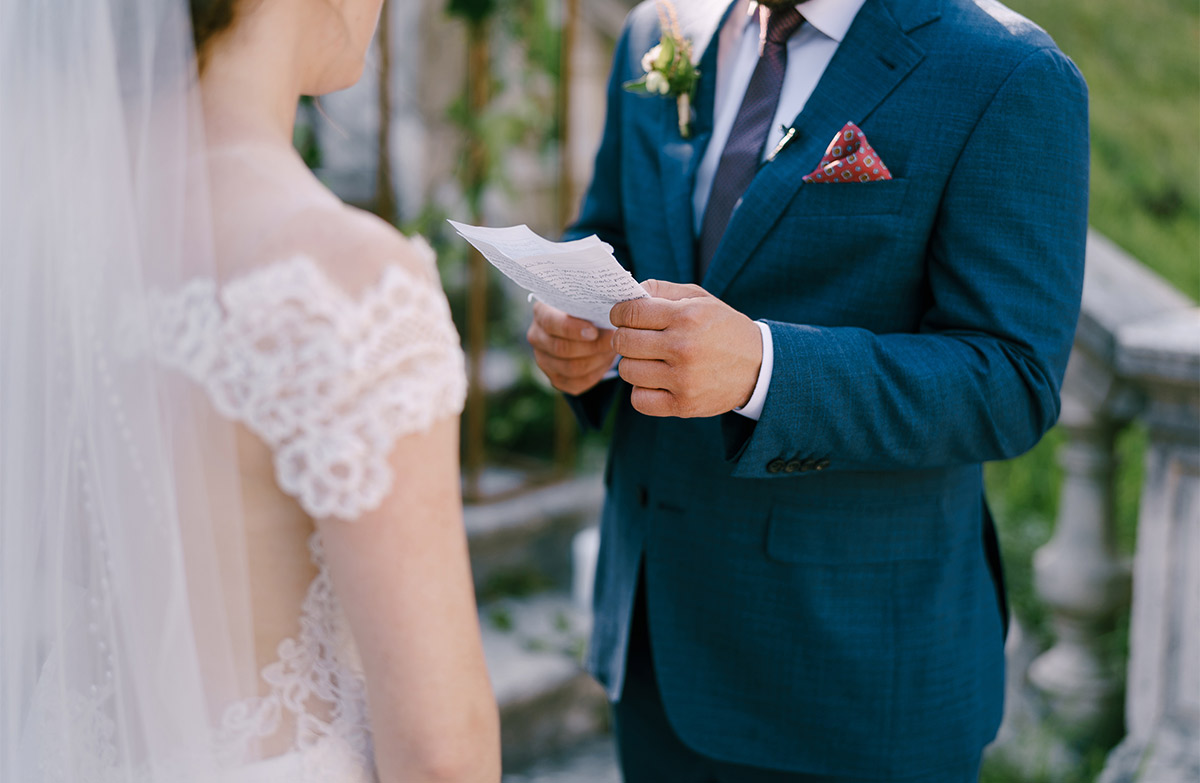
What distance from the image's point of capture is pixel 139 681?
115 centimetres

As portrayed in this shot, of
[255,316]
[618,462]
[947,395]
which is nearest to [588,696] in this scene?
[618,462]

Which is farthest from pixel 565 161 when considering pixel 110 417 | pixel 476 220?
pixel 110 417

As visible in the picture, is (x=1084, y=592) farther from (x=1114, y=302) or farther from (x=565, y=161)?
(x=565, y=161)

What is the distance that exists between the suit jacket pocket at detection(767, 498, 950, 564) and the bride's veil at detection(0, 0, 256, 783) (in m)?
0.80

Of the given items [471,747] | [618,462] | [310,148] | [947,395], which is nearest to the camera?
[471,747]

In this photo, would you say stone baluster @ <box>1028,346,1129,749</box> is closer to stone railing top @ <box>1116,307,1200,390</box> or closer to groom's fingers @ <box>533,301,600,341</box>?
stone railing top @ <box>1116,307,1200,390</box>

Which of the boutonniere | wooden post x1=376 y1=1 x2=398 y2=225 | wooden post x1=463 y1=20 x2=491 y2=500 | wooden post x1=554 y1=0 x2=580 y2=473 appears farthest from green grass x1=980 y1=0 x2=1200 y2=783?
the boutonniere

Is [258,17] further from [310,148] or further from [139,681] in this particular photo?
[310,148]

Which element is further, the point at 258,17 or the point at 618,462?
the point at 618,462

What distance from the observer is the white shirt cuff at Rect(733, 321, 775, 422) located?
1.38 meters

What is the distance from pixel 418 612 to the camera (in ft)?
3.47

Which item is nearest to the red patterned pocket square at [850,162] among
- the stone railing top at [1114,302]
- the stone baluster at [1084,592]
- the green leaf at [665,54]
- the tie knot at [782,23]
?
the tie knot at [782,23]

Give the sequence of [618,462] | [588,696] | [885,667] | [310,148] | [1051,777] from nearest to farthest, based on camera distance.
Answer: [885,667] < [618,462] < [1051,777] < [588,696] < [310,148]

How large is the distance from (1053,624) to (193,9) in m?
2.63
